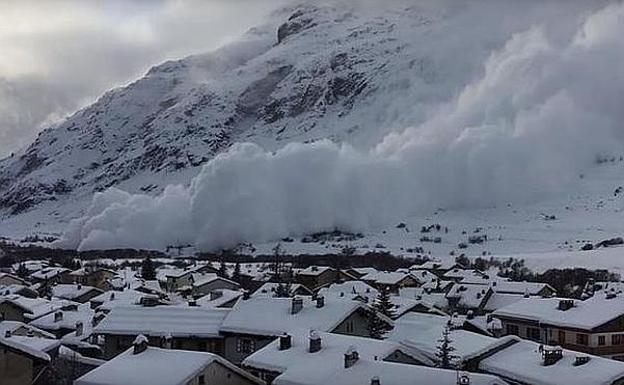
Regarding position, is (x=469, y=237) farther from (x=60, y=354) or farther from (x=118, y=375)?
(x=118, y=375)

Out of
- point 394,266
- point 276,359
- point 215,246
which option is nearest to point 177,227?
point 215,246

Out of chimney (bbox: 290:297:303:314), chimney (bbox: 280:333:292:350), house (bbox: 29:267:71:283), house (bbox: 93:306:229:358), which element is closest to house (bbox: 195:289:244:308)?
house (bbox: 93:306:229:358)

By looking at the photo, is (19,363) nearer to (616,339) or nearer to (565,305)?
(616,339)

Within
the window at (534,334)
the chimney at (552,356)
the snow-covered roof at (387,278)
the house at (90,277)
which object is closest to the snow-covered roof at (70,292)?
→ the house at (90,277)

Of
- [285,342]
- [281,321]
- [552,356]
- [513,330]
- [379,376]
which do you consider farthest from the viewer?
[513,330]

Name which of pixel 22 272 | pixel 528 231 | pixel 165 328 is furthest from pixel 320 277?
pixel 528 231

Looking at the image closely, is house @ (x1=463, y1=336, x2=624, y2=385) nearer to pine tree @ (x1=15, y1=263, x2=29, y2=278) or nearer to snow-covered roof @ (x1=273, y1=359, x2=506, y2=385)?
snow-covered roof @ (x1=273, y1=359, x2=506, y2=385)
